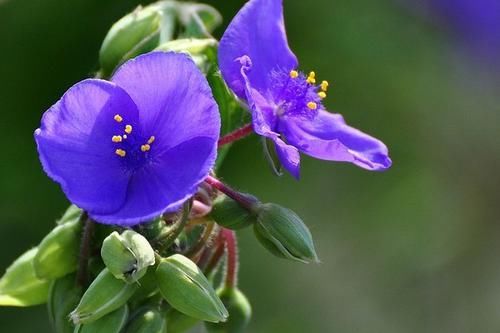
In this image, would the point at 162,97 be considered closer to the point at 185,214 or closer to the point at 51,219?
the point at 185,214

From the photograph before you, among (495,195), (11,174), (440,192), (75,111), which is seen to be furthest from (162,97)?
(495,195)

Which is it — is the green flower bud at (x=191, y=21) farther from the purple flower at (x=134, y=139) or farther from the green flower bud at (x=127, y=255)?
the green flower bud at (x=127, y=255)

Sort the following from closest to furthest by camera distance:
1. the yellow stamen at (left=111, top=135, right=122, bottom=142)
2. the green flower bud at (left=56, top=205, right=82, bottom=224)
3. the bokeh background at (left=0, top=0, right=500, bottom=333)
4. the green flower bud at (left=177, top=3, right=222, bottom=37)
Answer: the yellow stamen at (left=111, top=135, right=122, bottom=142), the green flower bud at (left=56, top=205, right=82, bottom=224), the green flower bud at (left=177, top=3, right=222, bottom=37), the bokeh background at (left=0, top=0, right=500, bottom=333)

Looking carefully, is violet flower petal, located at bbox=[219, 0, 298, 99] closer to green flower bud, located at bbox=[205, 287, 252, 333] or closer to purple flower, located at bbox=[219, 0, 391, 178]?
purple flower, located at bbox=[219, 0, 391, 178]

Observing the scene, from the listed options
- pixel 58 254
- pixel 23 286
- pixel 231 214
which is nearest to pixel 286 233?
pixel 231 214

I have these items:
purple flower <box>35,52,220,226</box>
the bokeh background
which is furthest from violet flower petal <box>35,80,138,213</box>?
the bokeh background

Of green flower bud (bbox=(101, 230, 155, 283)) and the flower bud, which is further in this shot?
the flower bud
